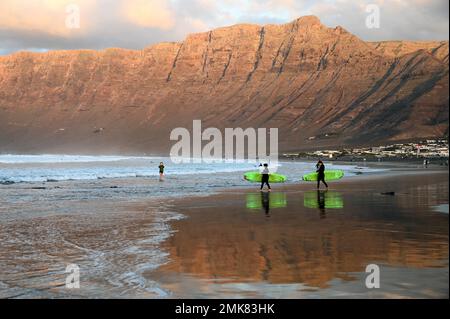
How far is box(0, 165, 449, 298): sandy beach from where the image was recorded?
827 centimetres

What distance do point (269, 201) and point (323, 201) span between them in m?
2.23

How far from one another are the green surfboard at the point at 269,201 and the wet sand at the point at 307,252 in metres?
1.05

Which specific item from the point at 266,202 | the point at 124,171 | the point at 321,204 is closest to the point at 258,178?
the point at 266,202

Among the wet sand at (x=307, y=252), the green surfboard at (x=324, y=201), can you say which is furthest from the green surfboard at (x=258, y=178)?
the wet sand at (x=307, y=252)

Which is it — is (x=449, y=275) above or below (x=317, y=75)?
below

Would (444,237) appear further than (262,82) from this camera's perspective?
No

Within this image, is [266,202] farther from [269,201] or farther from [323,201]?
[323,201]

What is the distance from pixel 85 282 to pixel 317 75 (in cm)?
17581

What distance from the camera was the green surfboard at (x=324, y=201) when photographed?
20.7 m
